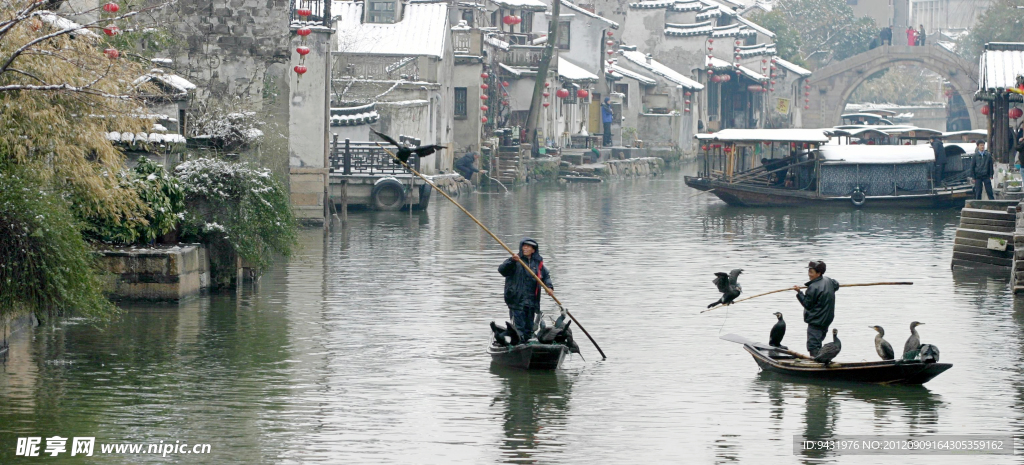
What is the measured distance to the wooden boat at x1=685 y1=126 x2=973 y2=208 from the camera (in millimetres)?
43750

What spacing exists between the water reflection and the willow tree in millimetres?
4717

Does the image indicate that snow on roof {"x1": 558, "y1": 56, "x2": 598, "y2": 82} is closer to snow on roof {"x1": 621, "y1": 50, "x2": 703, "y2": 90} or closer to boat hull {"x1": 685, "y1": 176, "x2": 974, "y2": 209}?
snow on roof {"x1": 621, "y1": 50, "x2": 703, "y2": 90}

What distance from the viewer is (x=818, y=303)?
52.7 ft

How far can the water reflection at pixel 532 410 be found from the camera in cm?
1300

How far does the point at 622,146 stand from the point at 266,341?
172 feet

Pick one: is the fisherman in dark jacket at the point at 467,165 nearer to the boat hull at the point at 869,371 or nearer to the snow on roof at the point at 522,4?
the snow on roof at the point at 522,4

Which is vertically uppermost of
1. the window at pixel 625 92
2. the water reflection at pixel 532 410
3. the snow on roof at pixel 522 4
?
the snow on roof at pixel 522 4

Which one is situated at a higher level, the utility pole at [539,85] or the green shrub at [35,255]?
the utility pole at [539,85]

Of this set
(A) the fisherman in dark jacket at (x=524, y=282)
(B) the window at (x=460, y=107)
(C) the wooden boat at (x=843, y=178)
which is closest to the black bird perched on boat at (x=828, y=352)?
(A) the fisherman in dark jacket at (x=524, y=282)

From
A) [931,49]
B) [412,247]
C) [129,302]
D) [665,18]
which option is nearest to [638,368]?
[129,302]

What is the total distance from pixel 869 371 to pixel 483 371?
420cm

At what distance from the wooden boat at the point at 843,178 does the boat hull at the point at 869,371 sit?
28.6 meters

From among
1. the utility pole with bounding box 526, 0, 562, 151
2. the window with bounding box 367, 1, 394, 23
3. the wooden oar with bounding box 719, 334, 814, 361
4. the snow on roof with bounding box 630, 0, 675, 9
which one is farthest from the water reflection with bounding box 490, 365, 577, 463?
the snow on roof with bounding box 630, 0, 675, 9

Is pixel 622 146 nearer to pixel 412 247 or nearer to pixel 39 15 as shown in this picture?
pixel 412 247
